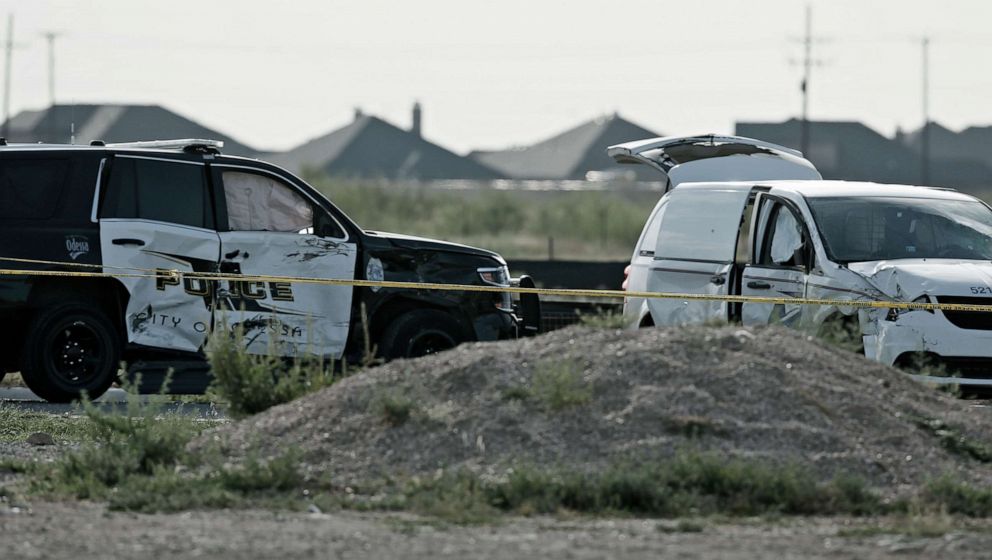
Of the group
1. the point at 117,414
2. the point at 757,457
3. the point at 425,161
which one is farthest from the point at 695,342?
the point at 425,161

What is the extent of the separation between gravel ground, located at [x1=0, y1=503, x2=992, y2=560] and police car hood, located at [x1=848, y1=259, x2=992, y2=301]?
4.39 m

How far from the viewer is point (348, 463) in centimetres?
945

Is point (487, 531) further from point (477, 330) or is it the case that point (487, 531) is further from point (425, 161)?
point (425, 161)

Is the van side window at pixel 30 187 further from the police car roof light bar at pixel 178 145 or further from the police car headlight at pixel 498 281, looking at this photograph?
the police car headlight at pixel 498 281

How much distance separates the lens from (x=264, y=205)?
590 inches

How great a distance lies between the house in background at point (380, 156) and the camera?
101688mm

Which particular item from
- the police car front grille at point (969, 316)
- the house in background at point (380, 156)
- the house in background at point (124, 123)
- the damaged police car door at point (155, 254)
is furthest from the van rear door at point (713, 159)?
the house in background at point (380, 156)

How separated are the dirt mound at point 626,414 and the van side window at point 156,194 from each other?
4510 mm

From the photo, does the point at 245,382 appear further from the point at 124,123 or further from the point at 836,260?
the point at 124,123

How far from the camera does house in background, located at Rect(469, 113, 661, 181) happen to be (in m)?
107

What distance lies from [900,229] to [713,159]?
3596 millimetres

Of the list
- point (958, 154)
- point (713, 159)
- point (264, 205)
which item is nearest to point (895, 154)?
point (958, 154)

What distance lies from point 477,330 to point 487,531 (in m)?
7.08

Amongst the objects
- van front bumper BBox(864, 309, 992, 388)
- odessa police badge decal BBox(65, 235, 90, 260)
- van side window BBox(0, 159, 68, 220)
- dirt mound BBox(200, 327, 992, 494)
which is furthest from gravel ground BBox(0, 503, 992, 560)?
van side window BBox(0, 159, 68, 220)
